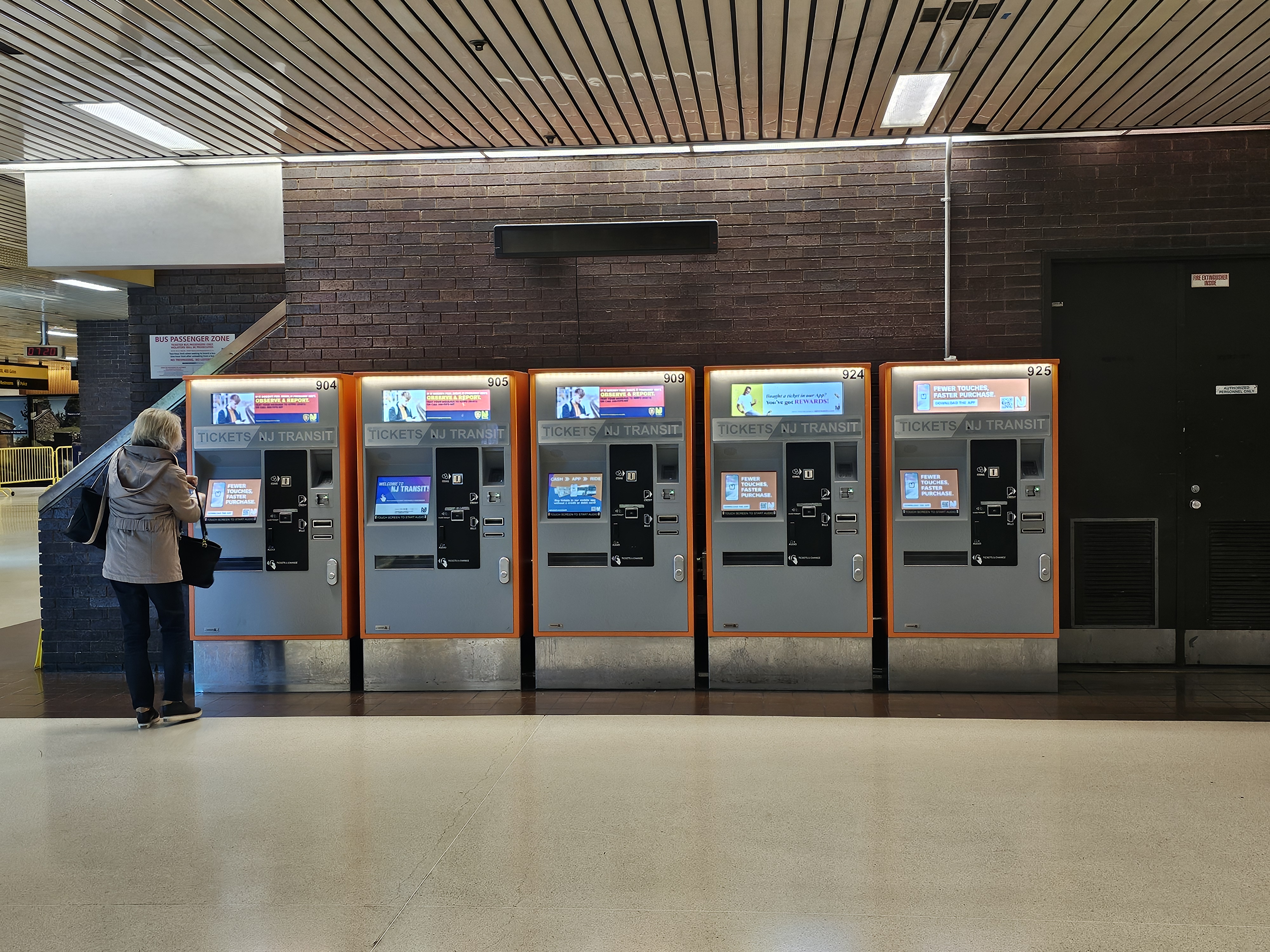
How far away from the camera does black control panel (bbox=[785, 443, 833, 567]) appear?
543 centimetres

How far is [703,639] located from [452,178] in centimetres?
341

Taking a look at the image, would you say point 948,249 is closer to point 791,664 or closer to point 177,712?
point 791,664

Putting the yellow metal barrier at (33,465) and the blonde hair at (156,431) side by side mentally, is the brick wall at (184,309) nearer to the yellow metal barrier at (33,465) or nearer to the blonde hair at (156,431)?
the blonde hair at (156,431)

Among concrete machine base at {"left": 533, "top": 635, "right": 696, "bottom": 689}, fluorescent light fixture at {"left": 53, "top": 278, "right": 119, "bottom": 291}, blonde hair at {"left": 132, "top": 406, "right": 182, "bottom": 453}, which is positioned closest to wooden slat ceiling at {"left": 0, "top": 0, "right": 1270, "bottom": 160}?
blonde hair at {"left": 132, "top": 406, "right": 182, "bottom": 453}

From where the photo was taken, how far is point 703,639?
602 cm

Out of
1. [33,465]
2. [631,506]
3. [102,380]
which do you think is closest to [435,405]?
[631,506]

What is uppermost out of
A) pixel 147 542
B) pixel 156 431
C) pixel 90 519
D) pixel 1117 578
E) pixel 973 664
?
pixel 156 431

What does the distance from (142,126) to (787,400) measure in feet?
13.5

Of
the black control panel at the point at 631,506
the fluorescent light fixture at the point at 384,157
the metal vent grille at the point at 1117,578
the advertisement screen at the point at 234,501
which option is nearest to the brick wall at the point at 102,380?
the fluorescent light fixture at the point at 384,157

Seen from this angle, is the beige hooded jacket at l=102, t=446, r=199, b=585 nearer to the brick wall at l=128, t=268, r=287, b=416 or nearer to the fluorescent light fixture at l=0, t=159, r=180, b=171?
the fluorescent light fixture at l=0, t=159, r=180, b=171

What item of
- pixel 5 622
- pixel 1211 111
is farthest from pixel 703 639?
pixel 5 622

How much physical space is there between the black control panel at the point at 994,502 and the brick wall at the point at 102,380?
35.7 feet

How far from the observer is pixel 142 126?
18.5 feet

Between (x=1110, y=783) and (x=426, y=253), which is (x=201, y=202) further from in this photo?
(x=1110, y=783)
